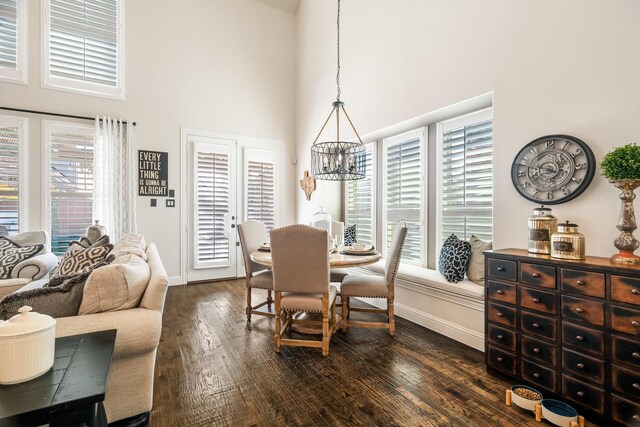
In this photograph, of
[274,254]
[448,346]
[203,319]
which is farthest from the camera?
[203,319]

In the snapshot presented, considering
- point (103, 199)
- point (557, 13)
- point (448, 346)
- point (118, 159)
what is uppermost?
point (557, 13)

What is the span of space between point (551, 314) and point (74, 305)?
2797 mm

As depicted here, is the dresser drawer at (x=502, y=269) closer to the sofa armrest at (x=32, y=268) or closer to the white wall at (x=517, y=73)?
the white wall at (x=517, y=73)

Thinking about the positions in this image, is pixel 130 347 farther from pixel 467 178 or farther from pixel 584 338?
pixel 467 178

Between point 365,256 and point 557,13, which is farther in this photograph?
point 365,256

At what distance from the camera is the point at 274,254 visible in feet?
8.52

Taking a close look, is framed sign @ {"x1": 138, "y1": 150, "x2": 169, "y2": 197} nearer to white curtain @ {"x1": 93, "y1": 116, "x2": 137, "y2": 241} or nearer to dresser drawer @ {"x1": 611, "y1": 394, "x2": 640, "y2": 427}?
white curtain @ {"x1": 93, "y1": 116, "x2": 137, "y2": 241}

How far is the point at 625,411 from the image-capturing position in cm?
162

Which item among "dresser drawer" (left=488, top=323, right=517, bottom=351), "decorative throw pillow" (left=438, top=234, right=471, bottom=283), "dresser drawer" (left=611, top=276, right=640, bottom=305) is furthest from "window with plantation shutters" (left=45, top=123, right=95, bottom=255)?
"dresser drawer" (left=611, top=276, right=640, bottom=305)

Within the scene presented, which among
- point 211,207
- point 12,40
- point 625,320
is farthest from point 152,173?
point 625,320

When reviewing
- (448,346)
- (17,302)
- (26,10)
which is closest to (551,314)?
(448,346)

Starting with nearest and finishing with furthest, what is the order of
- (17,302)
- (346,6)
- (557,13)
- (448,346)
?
(17,302) → (557,13) → (448,346) → (346,6)

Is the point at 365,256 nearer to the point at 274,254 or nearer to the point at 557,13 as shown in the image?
the point at 274,254

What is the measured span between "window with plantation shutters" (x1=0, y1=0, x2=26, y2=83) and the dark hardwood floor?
3.96 m
